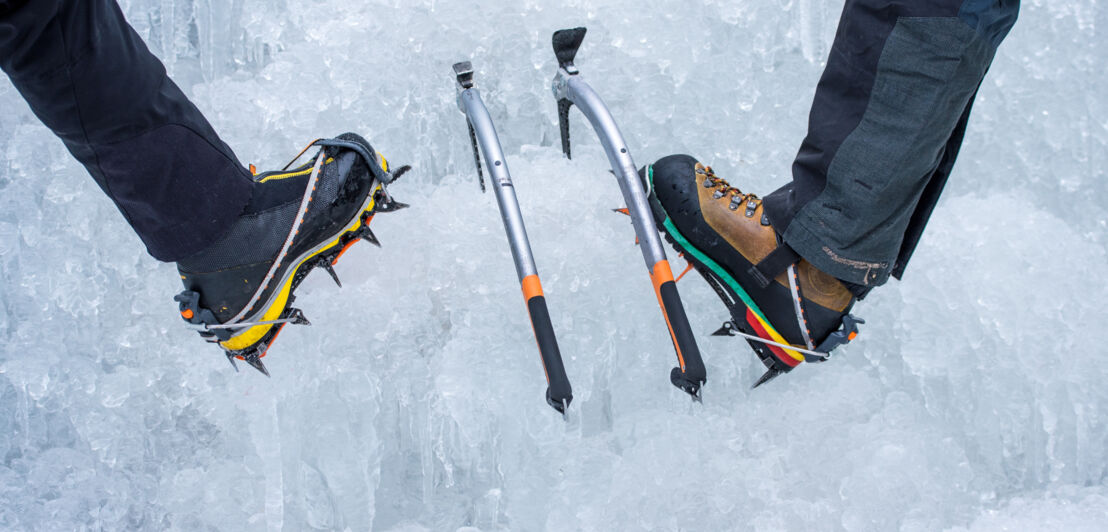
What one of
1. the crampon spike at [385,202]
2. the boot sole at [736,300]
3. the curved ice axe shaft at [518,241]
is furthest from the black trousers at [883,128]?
the crampon spike at [385,202]

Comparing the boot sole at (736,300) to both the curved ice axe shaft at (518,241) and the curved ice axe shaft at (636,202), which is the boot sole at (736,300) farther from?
the curved ice axe shaft at (518,241)

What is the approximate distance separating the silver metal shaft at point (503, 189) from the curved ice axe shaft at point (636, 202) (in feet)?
0.62

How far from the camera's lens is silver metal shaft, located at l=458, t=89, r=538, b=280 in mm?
1316

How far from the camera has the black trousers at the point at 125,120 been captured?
101 centimetres

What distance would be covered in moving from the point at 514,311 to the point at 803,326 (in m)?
0.60

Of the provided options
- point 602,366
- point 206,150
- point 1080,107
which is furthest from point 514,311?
point 1080,107

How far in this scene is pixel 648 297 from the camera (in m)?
1.62

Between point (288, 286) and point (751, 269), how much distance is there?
846 millimetres

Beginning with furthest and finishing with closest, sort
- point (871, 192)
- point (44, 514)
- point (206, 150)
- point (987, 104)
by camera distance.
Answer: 1. point (987, 104)
2. point (44, 514)
3. point (206, 150)
4. point (871, 192)

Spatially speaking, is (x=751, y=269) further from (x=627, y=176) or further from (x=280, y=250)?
(x=280, y=250)

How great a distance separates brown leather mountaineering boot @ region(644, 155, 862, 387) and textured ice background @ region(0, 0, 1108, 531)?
0.76 ft

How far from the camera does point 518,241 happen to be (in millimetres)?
1326

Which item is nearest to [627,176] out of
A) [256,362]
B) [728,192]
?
[728,192]

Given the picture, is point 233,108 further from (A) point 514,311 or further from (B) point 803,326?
(B) point 803,326
